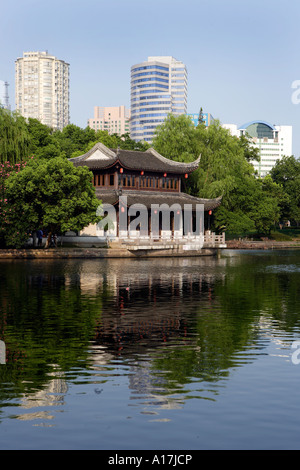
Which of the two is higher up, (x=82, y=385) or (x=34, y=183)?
(x=34, y=183)

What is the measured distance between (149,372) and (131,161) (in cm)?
4692

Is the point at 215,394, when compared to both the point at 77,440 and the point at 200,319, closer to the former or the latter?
the point at 77,440

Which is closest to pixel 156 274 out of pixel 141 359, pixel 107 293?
pixel 107 293

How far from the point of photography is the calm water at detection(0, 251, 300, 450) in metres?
7.79

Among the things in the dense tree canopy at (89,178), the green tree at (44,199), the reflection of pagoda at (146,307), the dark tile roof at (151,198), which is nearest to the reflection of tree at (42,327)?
the reflection of pagoda at (146,307)

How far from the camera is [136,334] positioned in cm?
1428

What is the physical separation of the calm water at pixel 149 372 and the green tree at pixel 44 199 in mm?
21451

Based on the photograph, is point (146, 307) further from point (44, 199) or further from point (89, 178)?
point (89, 178)

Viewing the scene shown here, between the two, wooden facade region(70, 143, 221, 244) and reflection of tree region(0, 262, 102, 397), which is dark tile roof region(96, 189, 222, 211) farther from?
reflection of tree region(0, 262, 102, 397)

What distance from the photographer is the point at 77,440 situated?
7547 mm

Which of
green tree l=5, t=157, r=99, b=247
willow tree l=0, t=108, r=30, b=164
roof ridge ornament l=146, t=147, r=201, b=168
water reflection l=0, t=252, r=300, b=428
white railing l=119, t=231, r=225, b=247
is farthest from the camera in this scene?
roof ridge ornament l=146, t=147, r=201, b=168

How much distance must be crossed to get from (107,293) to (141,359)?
11.6 metres

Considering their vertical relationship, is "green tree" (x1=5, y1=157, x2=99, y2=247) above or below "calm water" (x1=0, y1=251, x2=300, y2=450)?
above

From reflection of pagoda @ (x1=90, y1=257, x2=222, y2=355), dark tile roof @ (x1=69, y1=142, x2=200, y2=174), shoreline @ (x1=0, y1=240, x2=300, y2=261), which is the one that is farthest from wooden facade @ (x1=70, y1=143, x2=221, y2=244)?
reflection of pagoda @ (x1=90, y1=257, x2=222, y2=355)
